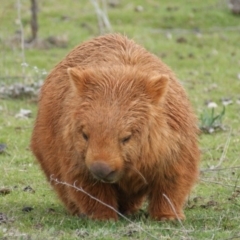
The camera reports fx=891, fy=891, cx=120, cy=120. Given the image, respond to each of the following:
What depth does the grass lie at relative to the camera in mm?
6551

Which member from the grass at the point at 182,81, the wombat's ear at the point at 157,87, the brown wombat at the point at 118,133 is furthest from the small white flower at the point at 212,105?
the wombat's ear at the point at 157,87

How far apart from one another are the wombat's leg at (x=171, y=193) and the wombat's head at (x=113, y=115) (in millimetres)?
496

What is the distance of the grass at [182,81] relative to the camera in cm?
655

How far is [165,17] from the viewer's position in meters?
17.7

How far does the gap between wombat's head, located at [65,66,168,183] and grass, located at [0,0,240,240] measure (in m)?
0.51

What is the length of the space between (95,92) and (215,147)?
3.94m

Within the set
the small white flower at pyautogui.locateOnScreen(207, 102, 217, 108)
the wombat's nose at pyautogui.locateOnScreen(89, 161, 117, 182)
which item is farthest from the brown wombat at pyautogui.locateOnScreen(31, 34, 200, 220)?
the small white flower at pyautogui.locateOnScreen(207, 102, 217, 108)

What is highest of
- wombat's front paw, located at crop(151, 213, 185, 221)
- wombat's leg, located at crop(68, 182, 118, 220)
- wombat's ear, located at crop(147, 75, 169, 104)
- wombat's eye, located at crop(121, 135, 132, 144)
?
wombat's ear, located at crop(147, 75, 169, 104)

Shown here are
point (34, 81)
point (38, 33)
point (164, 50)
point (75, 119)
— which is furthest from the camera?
point (38, 33)

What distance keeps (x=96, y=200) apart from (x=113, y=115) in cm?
90

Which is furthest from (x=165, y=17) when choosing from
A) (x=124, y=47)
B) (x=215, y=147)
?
(x=124, y=47)

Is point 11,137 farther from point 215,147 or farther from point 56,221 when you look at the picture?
point 56,221

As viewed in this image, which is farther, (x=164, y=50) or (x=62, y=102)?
(x=164, y=50)

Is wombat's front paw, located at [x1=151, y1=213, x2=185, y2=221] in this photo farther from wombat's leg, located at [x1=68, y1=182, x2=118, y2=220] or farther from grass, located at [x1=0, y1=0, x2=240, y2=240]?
wombat's leg, located at [x1=68, y1=182, x2=118, y2=220]
